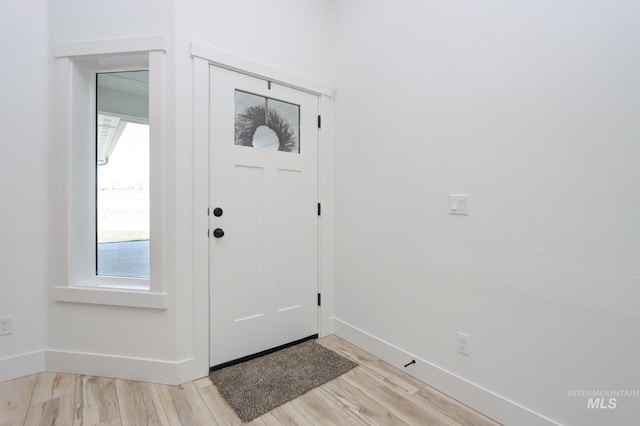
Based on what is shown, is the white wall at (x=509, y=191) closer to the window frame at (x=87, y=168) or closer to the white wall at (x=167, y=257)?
the white wall at (x=167, y=257)

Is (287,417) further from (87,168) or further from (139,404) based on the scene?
(87,168)

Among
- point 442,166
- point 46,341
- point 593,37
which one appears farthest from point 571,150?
point 46,341

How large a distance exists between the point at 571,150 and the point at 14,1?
3432 millimetres

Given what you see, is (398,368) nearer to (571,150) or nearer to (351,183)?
(351,183)

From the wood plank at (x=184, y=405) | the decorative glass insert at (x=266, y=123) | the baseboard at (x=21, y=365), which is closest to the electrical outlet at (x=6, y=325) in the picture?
the baseboard at (x=21, y=365)

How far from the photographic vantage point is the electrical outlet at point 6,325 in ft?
6.16

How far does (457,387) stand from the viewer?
68.5 inches

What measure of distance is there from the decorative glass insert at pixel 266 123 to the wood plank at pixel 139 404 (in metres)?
1.75

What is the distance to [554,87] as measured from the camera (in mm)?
1376

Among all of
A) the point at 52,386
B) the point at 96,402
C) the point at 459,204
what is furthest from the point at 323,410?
the point at 52,386

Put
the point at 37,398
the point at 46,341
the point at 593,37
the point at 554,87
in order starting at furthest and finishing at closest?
the point at 46,341, the point at 37,398, the point at 554,87, the point at 593,37

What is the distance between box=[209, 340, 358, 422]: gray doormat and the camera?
1.70m

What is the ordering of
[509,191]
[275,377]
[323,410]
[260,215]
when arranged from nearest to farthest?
[509,191], [323,410], [275,377], [260,215]

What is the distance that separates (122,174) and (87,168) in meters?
0.24
